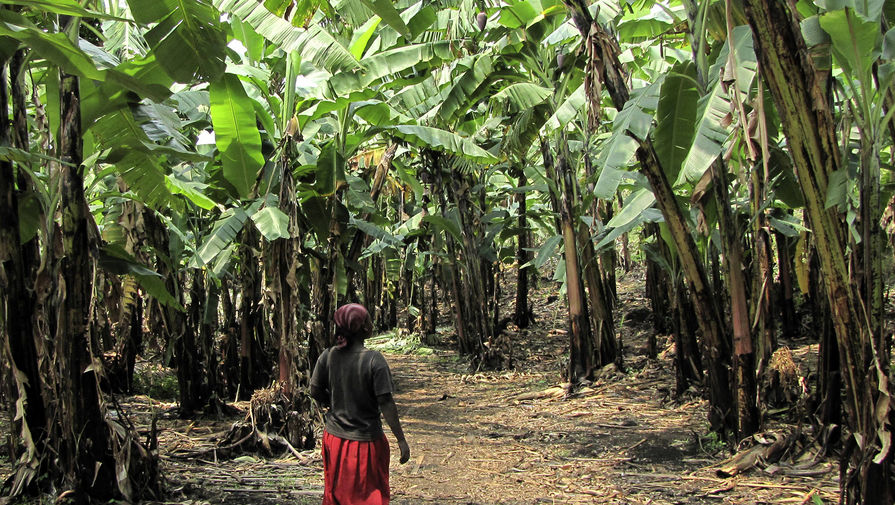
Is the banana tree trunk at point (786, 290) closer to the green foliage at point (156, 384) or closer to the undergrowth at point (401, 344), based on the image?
the undergrowth at point (401, 344)

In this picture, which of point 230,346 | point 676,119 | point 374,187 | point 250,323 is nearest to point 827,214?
point 676,119

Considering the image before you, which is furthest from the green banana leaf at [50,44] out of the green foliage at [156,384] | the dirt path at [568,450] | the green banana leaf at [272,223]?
the green foliage at [156,384]

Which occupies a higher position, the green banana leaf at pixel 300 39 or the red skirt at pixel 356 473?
the green banana leaf at pixel 300 39

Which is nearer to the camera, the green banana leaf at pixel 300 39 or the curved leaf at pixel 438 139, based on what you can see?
the green banana leaf at pixel 300 39

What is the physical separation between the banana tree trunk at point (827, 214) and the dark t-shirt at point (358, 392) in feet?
7.75

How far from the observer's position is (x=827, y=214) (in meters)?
3.54

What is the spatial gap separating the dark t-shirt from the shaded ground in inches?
64.0

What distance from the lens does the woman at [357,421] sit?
373cm

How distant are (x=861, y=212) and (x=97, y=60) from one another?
→ 15.3 feet

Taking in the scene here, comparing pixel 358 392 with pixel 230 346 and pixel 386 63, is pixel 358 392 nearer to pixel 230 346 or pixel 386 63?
pixel 386 63

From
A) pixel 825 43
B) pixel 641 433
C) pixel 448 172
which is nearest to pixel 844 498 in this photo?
pixel 825 43

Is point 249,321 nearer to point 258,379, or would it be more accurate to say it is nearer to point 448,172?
point 258,379

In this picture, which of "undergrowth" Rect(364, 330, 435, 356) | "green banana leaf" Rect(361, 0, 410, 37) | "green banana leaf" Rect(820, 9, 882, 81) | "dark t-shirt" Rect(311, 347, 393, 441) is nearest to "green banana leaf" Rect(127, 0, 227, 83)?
"green banana leaf" Rect(361, 0, 410, 37)

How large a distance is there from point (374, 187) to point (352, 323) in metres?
6.05
